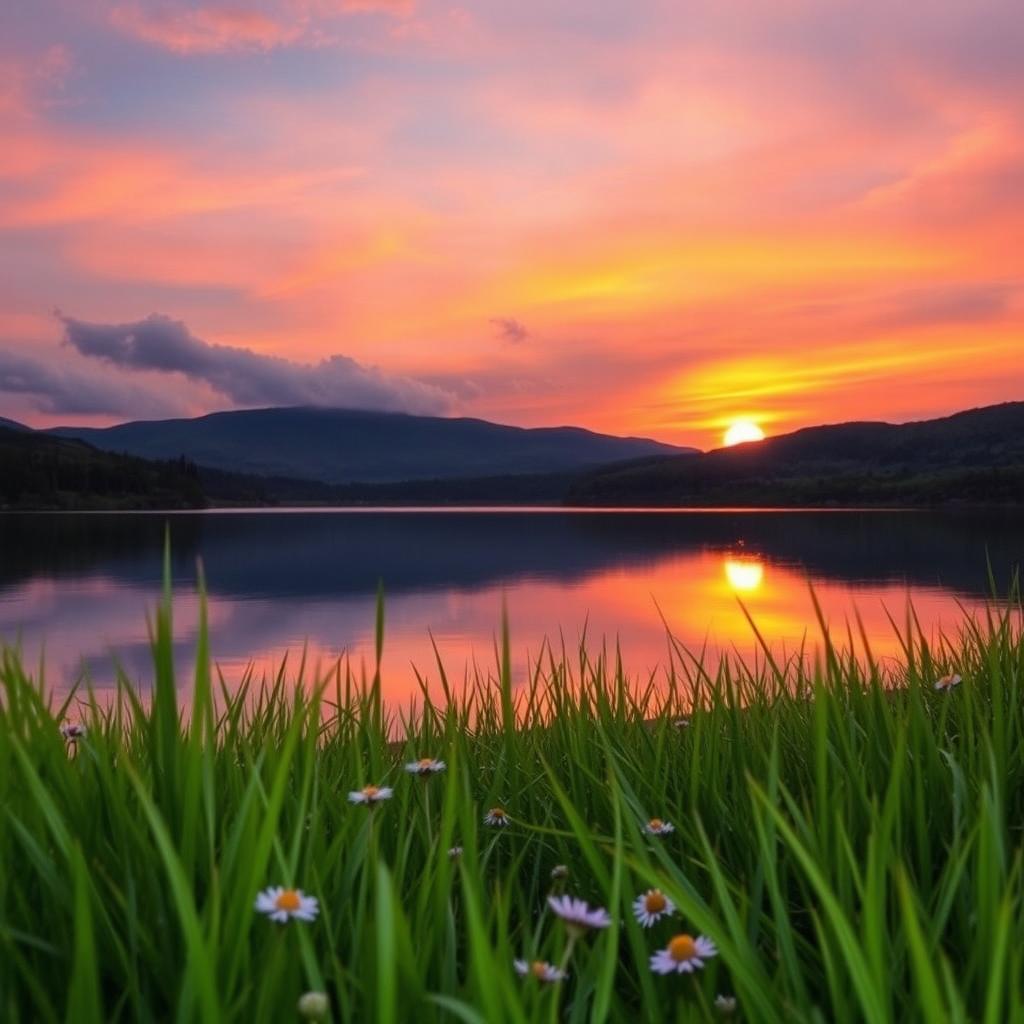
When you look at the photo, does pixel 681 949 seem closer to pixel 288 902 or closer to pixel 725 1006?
pixel 725 1006

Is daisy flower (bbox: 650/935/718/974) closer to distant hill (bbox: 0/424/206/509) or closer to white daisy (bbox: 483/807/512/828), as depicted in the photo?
white daisy (bbox: 483/807/512/828)

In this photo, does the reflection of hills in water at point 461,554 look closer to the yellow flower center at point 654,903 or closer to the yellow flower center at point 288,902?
the yellow flower center at point 654,903

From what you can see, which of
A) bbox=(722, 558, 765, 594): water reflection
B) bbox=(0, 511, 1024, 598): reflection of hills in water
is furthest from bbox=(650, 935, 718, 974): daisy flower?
bbox=(722, 558, 765, 594): water reflection

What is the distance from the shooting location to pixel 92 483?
130500 millimetres

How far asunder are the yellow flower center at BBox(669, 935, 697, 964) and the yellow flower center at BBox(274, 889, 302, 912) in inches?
20.6

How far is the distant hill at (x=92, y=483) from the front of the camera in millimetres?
123875

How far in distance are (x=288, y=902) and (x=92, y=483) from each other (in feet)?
461

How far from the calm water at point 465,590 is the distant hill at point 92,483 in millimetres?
58318

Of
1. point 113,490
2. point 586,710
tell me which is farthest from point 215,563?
point 113,490

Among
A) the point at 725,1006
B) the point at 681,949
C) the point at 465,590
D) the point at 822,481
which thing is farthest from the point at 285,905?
the point at 822,481

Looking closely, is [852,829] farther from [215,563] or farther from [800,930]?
[215,563]

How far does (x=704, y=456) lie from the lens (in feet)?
648

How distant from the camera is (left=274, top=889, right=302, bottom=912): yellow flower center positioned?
4.41 feet

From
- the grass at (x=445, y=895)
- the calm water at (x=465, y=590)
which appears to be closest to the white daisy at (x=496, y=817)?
the grass at (x=445, y=895)
